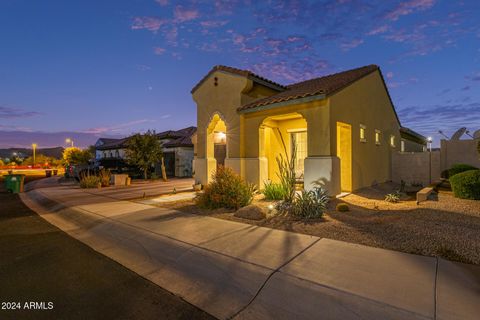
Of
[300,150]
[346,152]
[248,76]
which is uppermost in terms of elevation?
[248,76]

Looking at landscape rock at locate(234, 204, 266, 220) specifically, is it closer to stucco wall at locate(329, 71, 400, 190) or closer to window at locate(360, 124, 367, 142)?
stucco wall at locate(329, 71, 400, 190)

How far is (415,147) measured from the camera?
73.9ft

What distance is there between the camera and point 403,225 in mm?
5578

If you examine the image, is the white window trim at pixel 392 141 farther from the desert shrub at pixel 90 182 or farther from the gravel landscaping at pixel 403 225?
the desert shrub at pixel 90 182

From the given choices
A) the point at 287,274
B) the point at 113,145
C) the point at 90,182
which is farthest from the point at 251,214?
the point at 113,145

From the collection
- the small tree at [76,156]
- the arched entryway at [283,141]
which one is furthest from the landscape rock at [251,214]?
the small tree at [76,156]

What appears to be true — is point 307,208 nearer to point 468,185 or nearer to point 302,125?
point 468,185

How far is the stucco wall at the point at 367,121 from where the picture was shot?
995 cm

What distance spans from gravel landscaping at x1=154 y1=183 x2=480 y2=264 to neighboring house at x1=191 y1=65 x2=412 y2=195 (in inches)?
90.7

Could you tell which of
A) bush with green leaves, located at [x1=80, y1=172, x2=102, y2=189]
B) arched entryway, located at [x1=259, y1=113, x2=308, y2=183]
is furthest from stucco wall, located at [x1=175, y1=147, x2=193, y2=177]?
arched entryway, located at [x1=259, y1=113, x2=308, y2=183]

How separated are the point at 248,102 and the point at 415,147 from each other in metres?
19.3

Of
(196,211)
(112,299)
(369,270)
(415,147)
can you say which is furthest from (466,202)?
(415,147)

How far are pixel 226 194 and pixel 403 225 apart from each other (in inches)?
195

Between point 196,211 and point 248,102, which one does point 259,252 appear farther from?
point 248,102
